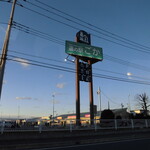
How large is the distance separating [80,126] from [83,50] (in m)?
13.6

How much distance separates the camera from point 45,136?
12.7 m

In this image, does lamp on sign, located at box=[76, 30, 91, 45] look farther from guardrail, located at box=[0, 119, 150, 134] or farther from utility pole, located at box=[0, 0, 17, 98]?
utility pole, located at box=[0, 0, 17, 98]

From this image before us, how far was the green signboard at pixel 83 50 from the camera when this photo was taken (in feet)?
86.5

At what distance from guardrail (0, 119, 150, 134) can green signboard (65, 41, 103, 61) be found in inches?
464

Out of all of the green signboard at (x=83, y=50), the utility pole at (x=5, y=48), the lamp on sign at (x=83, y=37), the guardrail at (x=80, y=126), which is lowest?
the guardrail at (x=80, y=126)

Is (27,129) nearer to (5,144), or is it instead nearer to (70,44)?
(5,144)

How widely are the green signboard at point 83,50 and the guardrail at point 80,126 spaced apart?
11789mm

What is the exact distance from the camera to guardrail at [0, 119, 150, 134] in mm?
13659

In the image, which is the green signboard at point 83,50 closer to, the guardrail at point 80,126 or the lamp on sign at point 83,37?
the lamp on sign at point 83,37

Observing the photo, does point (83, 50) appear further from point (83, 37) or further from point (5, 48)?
point (5, 48)

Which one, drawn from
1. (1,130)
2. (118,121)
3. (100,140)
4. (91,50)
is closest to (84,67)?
(91,50)

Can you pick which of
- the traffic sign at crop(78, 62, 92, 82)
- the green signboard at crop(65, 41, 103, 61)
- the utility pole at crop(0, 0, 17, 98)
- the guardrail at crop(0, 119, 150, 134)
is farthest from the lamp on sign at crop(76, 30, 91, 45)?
the utility pole at crop(0, 0, 17, 98)

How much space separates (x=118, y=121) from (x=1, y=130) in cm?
1279

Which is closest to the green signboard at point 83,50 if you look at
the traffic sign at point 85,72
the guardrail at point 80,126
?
the traffic sign at point 85,72
